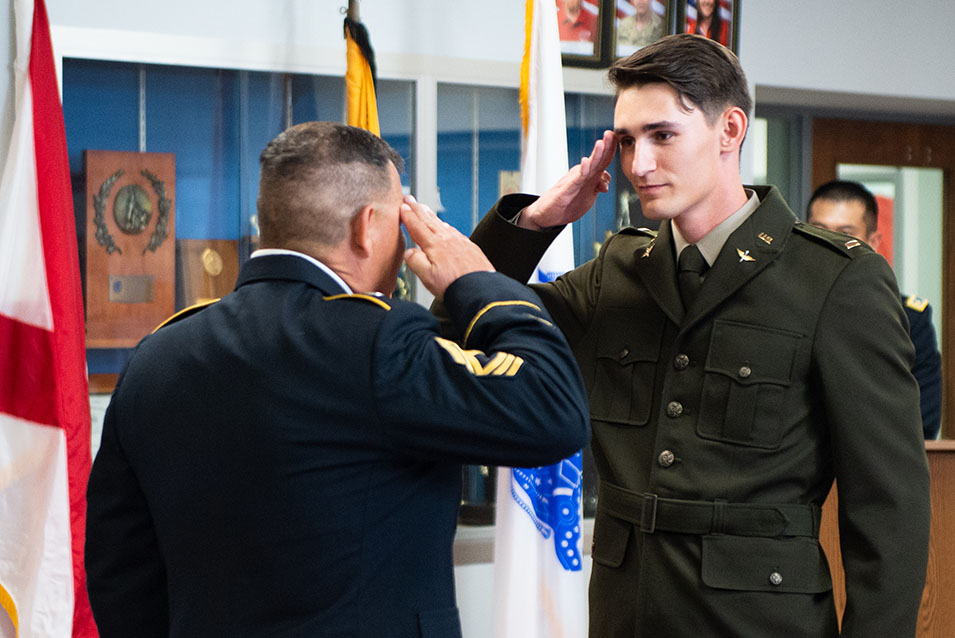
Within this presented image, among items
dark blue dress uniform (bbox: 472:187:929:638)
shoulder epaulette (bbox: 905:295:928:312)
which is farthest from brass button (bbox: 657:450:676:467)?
shoulder epaulette (bbox: 905:295:928:312)

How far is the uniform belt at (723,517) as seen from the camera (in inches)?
56.2

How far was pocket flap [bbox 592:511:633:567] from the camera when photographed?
1.55 meters

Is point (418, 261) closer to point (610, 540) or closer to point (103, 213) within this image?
point (610, 540)

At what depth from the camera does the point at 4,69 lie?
2637 millimetres

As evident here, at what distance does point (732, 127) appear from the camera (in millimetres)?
1555

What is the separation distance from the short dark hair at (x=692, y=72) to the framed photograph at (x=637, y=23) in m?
1.88

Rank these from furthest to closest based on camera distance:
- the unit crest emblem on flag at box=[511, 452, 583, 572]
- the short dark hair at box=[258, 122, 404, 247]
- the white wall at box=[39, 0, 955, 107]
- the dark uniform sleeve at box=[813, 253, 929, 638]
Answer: the white wall at box=[39, 0, 955, 107], the unit crest emblem on flag at box=[511, 452, 583, 572], the dark uniform sleeve at box=[813, 253, 929, 638], the short dark hair at box=[258, 122, 404, 247]

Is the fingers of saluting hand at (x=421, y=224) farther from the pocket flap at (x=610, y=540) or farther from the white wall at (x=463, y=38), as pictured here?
the white wall at (x=463, y=38)

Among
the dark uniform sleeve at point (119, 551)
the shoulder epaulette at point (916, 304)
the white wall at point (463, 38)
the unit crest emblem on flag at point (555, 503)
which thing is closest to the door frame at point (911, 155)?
the white wall at point (463, 38)

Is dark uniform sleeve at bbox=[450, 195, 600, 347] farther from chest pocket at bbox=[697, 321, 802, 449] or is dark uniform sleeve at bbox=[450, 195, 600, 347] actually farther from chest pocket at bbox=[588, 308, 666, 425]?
chest pocket at bbox=[697, 321, 802, 449]

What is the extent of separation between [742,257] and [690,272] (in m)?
0.09

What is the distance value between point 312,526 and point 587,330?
0.73m

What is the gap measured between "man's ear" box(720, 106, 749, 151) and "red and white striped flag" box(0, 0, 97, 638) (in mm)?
1703

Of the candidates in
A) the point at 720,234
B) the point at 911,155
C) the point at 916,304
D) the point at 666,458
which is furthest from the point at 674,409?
the point at 911,155
